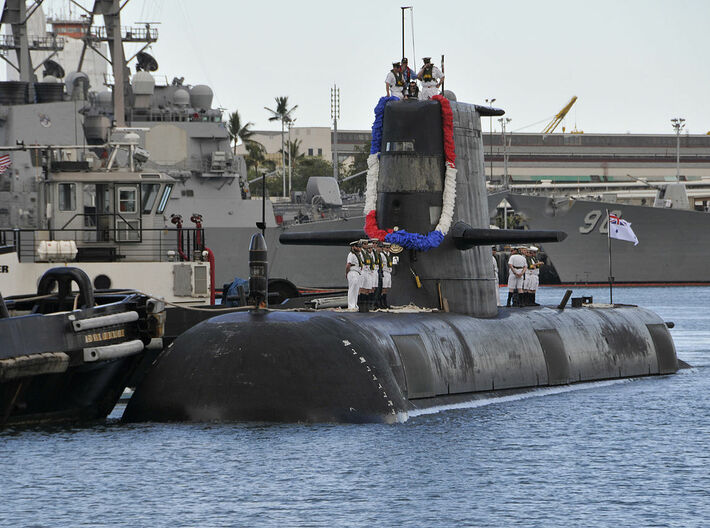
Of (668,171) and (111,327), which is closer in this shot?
(111,327)

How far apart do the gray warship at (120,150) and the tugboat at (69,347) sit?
807 centimetres

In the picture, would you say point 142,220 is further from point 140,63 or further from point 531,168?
point 531,168

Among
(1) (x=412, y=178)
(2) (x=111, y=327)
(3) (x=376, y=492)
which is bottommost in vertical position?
(3) (x=376, y=492)

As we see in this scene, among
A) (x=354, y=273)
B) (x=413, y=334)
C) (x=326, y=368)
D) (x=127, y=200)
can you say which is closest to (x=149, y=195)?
(x=127, y=200)

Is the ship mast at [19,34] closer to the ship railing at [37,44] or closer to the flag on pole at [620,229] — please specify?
the ship railing at [37,44]

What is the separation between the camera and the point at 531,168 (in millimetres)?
146250

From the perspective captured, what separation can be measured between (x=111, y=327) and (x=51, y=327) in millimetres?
1093

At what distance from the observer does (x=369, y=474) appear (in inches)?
591

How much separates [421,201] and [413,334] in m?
3.32

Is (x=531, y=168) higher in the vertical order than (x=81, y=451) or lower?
higher

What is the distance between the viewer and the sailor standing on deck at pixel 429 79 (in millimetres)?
22328

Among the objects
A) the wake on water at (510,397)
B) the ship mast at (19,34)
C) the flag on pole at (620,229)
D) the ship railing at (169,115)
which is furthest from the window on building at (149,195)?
the ship railing at (169,115)

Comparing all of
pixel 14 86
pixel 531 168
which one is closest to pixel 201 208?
pixel 14 86

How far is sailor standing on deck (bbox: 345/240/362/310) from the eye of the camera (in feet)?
70.8
